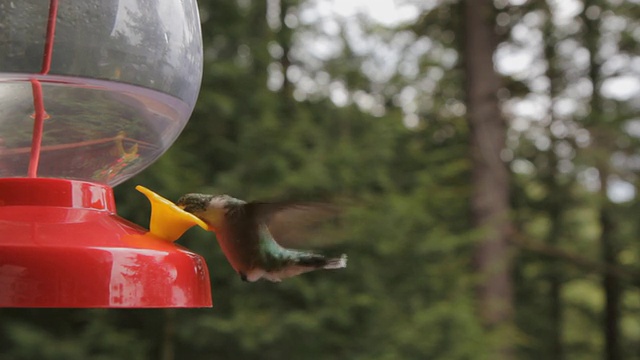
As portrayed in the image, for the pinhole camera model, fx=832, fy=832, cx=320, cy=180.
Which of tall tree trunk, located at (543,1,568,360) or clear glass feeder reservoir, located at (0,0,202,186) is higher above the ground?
clear glass feeder reservoir, located at (0,0,202,186)

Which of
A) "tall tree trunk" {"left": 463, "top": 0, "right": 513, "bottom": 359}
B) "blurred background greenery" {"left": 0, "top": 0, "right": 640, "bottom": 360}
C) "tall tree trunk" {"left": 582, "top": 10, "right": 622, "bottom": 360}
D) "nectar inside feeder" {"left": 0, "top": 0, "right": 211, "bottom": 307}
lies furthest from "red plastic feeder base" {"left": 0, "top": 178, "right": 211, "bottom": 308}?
"tall tree trunk" {"left": 582, "top": 10, "right": 622, "bottom": 360}

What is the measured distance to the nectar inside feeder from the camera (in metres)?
0.96

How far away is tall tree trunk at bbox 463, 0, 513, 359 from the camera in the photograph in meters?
6.08

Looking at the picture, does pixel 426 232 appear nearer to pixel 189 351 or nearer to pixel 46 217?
pixel 189 351

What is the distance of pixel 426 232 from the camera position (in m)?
4.71

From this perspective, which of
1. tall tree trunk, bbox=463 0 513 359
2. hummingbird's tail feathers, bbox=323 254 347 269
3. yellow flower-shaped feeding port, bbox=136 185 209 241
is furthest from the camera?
tall tree trunk, bbox=463 0 513 359

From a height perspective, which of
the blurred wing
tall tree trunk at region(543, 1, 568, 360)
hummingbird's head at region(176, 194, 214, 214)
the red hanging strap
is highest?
the red hanging strap

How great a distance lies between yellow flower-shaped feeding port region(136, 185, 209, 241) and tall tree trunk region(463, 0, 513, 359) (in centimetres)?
489

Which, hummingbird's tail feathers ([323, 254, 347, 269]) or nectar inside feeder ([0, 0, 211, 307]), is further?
hummingbird's tail feathers ([323, 254, 347, 269])

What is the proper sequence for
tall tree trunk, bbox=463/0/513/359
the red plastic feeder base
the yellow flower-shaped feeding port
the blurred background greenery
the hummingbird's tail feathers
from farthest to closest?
tall tree trunk, bbox=463/0/513/359 → the blurred background greenery → the hummingbird's tail feathers → the yellow flower-shaped feeding port → the red plastic feeder base

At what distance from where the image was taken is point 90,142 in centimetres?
132

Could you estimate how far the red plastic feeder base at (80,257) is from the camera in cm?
93

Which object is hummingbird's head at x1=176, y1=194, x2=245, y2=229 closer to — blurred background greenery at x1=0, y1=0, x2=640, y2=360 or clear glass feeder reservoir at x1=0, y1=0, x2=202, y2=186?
clear glass feeder reservoir at x1=0, y1=0, x2=202, y2=186

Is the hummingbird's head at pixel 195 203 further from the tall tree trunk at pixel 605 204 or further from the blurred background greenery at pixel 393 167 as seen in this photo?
the tall tree trunk at pixel 605 204
